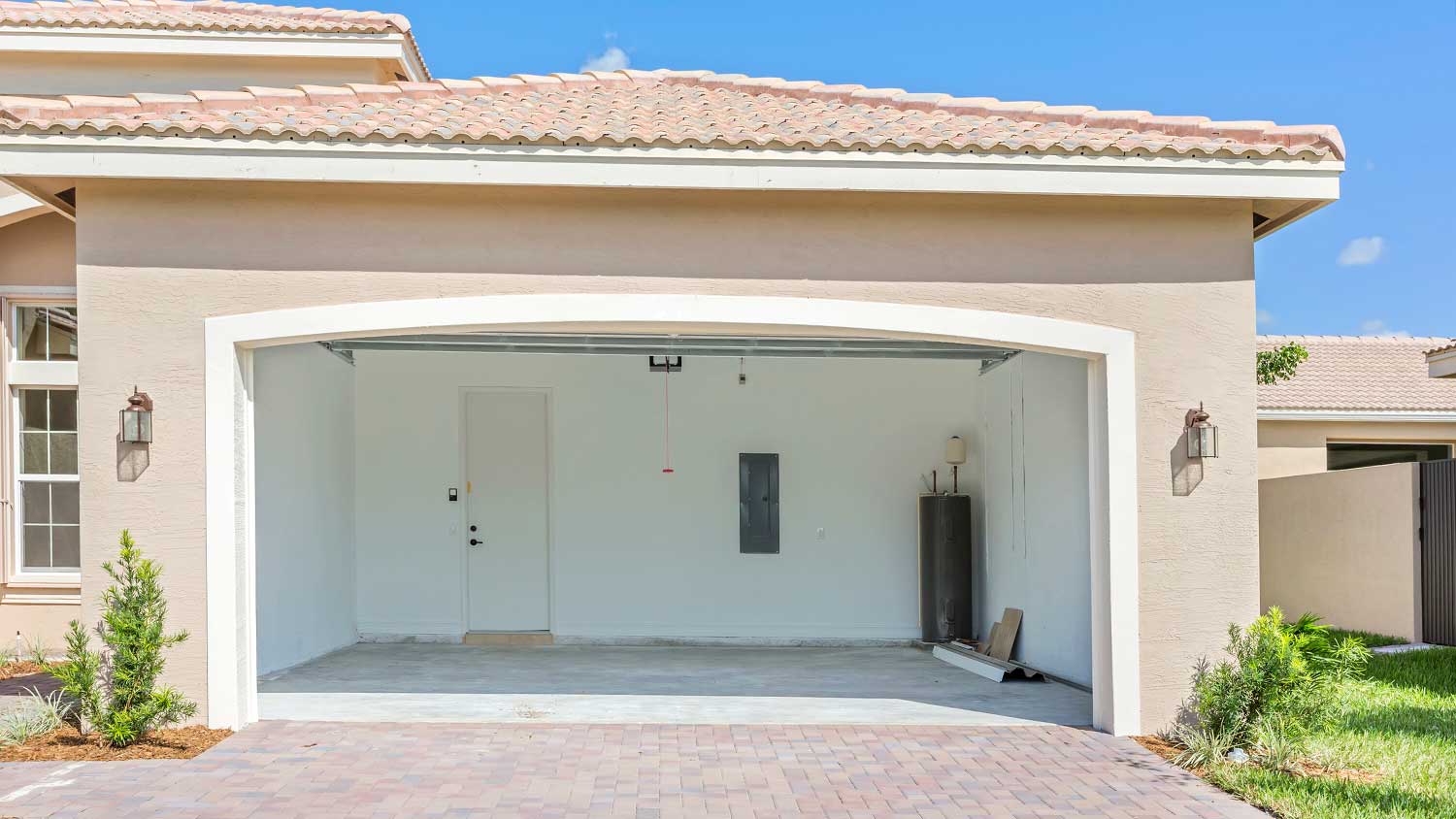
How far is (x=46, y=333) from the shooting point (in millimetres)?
11031

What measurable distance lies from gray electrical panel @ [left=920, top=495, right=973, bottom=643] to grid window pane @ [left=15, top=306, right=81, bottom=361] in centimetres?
886

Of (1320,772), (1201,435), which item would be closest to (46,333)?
(1201,435)

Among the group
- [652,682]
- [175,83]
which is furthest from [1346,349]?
[175,83]

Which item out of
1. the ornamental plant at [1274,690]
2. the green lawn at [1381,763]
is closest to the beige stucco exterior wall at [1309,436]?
the green lawn at [1381,763]

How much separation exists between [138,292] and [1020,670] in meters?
7.73

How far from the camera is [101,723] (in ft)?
23.9

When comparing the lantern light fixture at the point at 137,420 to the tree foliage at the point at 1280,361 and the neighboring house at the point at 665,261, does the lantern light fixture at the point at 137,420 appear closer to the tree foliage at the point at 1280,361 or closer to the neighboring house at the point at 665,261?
the neighboring house at the point at 665,261

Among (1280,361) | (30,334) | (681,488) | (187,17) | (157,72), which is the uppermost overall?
(187,17)

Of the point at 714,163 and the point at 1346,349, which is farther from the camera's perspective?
the point at 1346,349

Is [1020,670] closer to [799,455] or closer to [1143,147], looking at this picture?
[799,455]

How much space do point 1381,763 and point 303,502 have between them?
362 inches

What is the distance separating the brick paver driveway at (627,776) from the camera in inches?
244

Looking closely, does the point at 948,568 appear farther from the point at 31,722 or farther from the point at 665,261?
the point at 31,722

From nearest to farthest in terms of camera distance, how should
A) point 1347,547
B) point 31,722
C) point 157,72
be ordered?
point 31,722, point 157,72, point 1347,547
